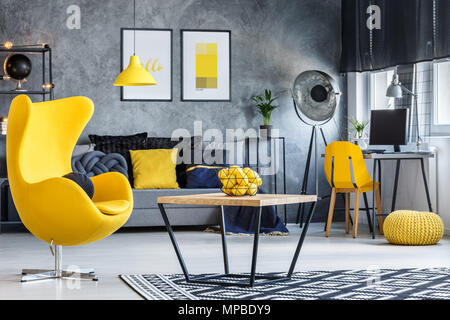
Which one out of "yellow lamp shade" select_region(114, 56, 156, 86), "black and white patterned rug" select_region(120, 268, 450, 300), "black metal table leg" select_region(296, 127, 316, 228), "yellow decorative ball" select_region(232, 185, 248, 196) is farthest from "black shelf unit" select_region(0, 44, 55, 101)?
"yellow decorative ball" select_region(232, 185, 248, 196)

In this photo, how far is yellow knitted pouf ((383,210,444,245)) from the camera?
568cm

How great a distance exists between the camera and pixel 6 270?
4.55 metres

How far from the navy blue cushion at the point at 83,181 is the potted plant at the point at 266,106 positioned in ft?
12.0

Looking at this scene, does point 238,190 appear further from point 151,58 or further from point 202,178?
point 151,58

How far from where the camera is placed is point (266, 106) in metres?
7.81

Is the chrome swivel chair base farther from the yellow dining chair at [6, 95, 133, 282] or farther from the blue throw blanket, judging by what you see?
the blue throw blanket

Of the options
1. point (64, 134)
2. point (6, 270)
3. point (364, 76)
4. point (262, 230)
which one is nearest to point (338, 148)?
point (262, 230)

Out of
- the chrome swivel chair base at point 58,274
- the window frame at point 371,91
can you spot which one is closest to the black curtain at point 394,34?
the window frame at point 371,91

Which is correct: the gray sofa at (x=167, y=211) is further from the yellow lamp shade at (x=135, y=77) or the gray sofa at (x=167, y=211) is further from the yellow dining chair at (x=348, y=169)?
the yellow dining chair at (x=348, y=169)

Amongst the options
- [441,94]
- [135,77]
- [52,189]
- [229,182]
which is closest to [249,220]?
[135,77]

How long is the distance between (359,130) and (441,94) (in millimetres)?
969

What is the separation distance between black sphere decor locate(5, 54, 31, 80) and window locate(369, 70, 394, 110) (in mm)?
3663

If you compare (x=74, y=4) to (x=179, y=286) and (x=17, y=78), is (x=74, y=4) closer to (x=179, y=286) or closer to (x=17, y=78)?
(x=17, y=78)
